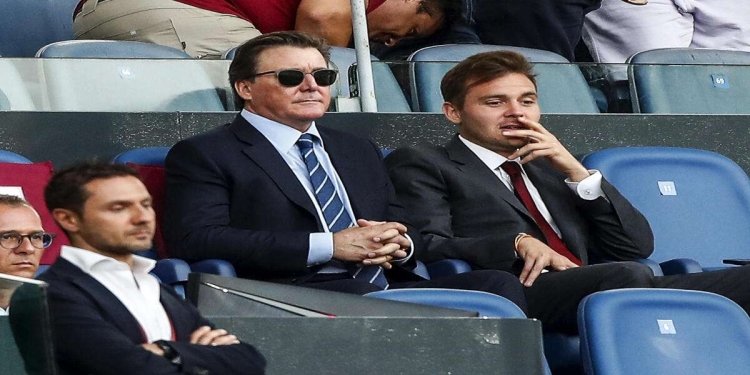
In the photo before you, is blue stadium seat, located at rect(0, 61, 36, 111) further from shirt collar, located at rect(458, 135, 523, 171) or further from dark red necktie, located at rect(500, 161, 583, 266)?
dark red necktie, located at rect(500, 161, 583, 266)

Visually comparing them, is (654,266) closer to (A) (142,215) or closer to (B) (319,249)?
(B) (319,249)

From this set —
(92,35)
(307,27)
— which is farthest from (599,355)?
(92,35)

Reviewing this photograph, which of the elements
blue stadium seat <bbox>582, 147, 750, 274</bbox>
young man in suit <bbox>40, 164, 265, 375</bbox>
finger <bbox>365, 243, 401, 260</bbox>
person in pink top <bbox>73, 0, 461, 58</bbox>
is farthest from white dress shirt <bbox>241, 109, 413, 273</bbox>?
young man in suit <bbox>40, 164, 265, 375</bbox>

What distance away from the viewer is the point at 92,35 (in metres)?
5.28

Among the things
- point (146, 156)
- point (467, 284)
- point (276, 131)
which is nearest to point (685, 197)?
point (467, 284)

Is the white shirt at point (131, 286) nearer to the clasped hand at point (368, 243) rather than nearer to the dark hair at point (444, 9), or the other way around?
the clasped hand at point (368, 243)

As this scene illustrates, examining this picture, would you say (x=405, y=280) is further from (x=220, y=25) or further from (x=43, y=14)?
(x=43, y=14)

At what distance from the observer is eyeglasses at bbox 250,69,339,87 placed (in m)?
4.30

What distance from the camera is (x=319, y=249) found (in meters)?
3.94

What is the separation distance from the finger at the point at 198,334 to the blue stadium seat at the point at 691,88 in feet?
9.56

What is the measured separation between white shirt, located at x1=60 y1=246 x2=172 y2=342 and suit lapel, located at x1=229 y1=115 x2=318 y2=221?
1.29 m

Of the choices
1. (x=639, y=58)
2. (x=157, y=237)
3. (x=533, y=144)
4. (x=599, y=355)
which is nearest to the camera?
(x=599, y=355)

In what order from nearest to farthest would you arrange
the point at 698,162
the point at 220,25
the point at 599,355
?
the point at 599,355
the point at 698,162
the point at 220,25

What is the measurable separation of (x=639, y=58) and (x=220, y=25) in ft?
5.00
